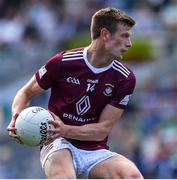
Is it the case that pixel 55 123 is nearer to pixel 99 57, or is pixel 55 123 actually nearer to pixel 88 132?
pixel 88 132

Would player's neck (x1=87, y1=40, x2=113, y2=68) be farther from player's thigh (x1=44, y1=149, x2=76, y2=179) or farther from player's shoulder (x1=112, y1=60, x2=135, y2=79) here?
player's thigh (x1=44, y1=149, x2=76, y2=179)

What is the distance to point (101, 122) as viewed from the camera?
10.8 meters

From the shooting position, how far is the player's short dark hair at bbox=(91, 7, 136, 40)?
35.2ft

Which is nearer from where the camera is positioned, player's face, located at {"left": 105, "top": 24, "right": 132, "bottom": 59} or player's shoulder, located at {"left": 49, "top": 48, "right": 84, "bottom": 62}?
player's face, located at {"left": 105, "top": 24, "right": 132, "bottom": 59}

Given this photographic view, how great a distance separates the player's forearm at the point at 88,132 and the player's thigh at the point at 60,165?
0.22m

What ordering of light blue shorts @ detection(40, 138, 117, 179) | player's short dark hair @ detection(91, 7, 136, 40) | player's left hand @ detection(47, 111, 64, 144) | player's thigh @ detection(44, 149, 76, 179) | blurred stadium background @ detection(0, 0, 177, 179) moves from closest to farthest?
player's left hand @ detection(47, 111, 64, 144) → player's thigh @ detection(44, 149, 76, 179) → player's short dark hair @ detection(91, 7, 136, 40) → light blue shorts @ detection(40, 138, 117, 179) → blurred stadium background @ detection(0, 0, 177, 179)

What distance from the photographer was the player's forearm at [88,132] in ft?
34.8

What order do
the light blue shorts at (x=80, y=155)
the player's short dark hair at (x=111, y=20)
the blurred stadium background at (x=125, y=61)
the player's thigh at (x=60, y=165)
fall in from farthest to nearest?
the blurred stadium background at (x=125, y=61)
the light blue shorts at (x=80, y=155)
the player's short dark hair at (x=111, y=20)
the player's thigh at (x=60, y=165)

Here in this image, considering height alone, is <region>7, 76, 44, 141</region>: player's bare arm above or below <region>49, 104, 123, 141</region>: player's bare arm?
above

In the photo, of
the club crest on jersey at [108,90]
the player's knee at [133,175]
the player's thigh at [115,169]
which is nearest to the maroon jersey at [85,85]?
the club crest on jersey at [108,90]

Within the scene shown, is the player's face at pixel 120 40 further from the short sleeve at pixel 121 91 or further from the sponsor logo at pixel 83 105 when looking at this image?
the sponsor logo at pixel 83 105

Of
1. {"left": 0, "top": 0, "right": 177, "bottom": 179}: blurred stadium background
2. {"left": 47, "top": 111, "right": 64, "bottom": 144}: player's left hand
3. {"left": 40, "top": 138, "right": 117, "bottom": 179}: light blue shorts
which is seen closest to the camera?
{"left": 47, "top": 111, "right": 64, "bottom": 144}: player's left hand

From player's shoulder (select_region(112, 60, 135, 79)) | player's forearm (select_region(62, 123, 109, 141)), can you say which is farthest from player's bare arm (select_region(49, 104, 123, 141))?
player's shoulder (select_region(112, 60, 135, 79))

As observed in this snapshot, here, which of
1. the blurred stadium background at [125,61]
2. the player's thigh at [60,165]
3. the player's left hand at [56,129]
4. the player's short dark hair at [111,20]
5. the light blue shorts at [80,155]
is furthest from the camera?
the blurred stadium background at [125,61]
